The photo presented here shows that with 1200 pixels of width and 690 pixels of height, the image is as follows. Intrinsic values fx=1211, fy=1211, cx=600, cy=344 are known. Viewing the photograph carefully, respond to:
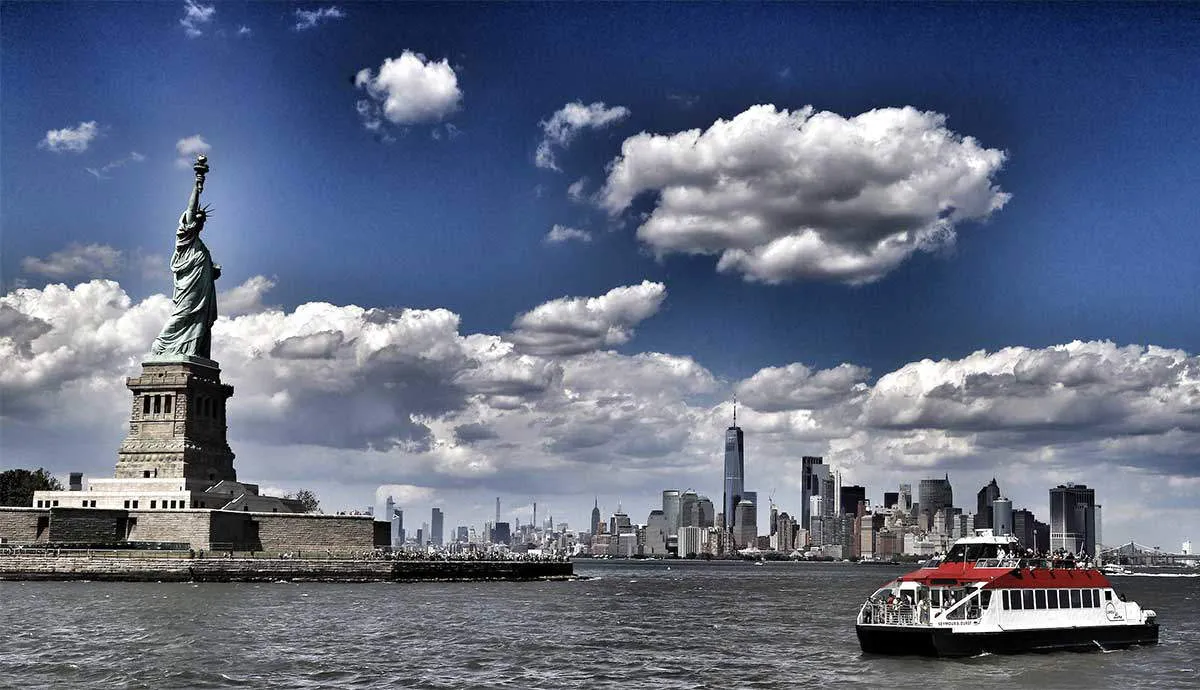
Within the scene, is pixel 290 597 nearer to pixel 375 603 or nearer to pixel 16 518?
pixel 375 603

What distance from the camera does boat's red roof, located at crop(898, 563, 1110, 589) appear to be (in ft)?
179

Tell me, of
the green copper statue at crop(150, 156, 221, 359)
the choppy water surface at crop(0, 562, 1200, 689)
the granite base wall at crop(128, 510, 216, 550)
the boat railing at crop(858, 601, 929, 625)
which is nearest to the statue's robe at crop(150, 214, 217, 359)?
the green copper statue at crop(150, 156, 221, 359)

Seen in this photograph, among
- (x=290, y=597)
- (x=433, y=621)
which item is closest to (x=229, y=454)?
(x=290, y=597)

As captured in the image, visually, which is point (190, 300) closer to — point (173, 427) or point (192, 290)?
point (192, 290)

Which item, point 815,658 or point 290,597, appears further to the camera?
point 290,597

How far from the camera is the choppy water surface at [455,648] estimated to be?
4847 centimetres

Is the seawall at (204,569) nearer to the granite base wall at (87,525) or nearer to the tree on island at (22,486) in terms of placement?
the granite base wall at (87,525)

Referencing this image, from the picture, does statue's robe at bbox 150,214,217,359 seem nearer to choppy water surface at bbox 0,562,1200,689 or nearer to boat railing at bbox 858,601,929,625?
choppy water surface at bbox 0,562,1200,689

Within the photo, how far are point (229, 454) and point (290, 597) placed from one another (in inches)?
1692

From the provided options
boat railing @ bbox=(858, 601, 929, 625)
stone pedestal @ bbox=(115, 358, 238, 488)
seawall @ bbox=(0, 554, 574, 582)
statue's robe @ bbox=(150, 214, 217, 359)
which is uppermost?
statue's robe @ bbox=(150, 214, 217, 359)

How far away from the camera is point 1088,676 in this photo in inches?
2015

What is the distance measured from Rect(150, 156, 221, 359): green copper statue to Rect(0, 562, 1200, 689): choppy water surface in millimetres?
36491

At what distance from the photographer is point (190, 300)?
412 ft

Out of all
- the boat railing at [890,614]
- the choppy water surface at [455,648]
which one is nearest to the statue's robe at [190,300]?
the choppy water surface at [455,648]
